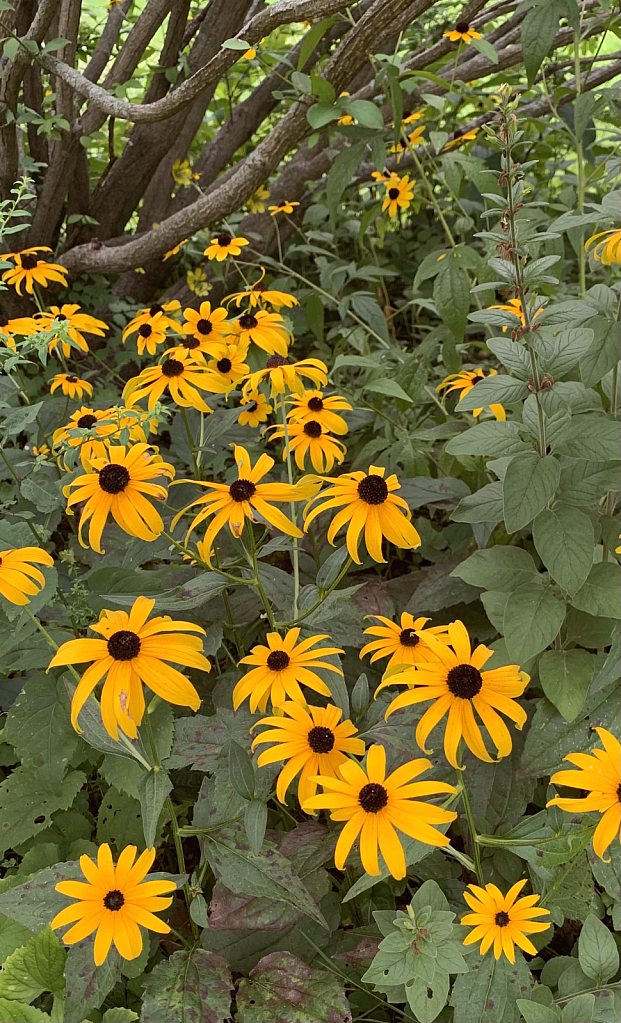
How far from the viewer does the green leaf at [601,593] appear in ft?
4.01

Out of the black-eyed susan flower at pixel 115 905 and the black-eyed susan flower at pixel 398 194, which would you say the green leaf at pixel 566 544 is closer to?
the black-eyed susan flower at pixel 115 905

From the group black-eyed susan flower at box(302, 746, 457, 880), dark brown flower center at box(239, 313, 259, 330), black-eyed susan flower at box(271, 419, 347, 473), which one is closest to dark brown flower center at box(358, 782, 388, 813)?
black-eyed susan flower at box(302, 746, 457, 880)

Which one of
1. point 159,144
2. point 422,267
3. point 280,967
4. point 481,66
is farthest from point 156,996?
point 481,66

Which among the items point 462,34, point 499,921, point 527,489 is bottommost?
point 499,921

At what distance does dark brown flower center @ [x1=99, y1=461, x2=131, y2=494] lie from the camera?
3.71ft

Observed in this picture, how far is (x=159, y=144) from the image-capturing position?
255cm

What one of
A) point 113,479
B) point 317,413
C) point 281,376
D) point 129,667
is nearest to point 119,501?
point 113,479

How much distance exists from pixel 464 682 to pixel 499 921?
12.3 inches

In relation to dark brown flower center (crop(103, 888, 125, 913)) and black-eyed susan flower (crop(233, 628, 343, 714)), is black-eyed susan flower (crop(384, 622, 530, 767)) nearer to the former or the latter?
black-eyed susan flower (crop(233, 628, 343, 714))

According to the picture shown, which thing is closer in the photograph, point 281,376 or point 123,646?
point 123,646

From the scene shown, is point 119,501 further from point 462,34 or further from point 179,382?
point 462,34

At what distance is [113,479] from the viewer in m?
1.13

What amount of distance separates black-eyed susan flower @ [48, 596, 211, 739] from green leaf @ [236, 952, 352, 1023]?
472 mm

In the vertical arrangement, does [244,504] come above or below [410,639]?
above
